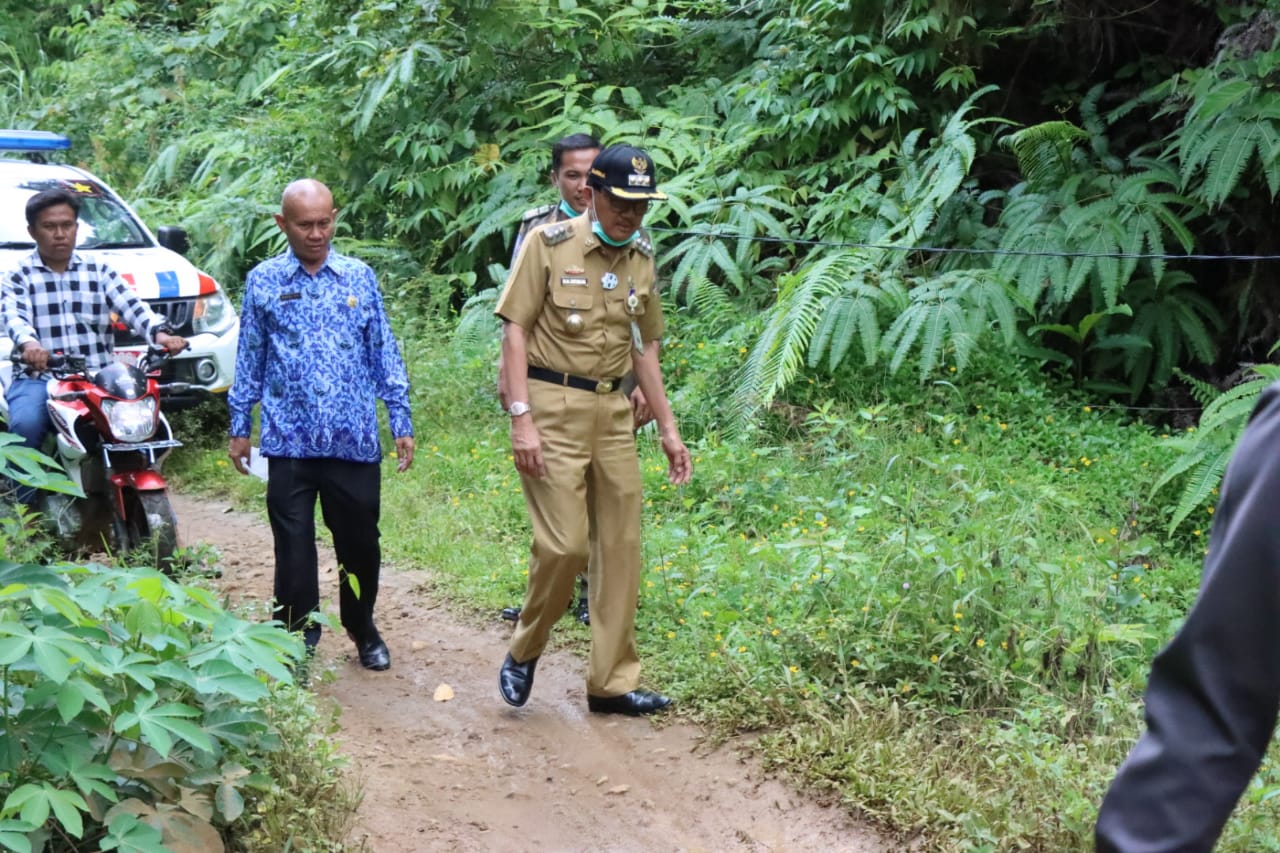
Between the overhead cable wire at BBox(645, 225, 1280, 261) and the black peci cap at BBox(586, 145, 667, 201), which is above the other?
the black peci cap at BBox(586, 145, 667, 201)

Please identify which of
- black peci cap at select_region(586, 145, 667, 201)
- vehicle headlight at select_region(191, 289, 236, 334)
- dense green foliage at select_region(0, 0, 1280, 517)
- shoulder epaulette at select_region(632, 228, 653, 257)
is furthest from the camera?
vehicle headlight at select_region(191, 289, 236, 334)

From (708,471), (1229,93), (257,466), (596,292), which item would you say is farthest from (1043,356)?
(257,466)

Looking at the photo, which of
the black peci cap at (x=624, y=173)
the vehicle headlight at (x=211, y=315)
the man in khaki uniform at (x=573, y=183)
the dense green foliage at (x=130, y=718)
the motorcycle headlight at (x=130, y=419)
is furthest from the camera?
the vehicle headlight at (x=211, y=315)

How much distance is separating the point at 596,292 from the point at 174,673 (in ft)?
7.38

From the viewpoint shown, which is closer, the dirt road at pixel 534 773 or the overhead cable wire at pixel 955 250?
the dirt road at pixel 534 773

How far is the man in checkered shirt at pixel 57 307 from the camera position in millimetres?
6277

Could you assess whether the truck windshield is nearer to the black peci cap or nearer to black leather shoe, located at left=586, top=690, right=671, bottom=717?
the black peci cap

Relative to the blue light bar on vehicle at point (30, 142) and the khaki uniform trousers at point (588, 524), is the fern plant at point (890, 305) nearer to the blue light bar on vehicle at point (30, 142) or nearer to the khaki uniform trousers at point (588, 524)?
the khaki uniform trousers at point (588, 524)

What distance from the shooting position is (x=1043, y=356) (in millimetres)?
8281

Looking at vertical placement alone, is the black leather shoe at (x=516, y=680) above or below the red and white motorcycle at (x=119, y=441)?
below

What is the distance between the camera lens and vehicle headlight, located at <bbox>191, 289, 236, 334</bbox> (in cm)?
901

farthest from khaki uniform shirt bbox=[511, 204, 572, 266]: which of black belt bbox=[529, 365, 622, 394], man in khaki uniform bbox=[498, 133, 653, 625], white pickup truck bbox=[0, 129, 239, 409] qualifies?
white pickup truck bbox=[0, 129, 239, 409]

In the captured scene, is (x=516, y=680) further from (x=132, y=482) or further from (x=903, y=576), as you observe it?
(x=132, y=482)

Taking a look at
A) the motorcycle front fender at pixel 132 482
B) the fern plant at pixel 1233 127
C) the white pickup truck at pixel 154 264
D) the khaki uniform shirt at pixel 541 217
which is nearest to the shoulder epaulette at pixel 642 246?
the khaki uniform shirt at pixel 541 217
